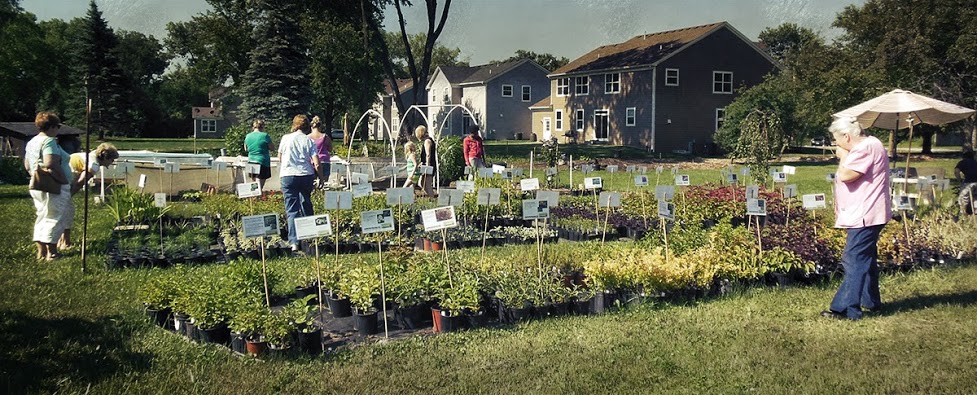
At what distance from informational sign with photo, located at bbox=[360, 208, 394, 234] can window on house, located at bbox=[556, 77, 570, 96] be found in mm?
41433

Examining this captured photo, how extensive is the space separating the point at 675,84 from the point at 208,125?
4735 centimetres

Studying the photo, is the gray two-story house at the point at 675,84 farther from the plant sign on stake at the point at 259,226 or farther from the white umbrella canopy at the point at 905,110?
the plant sign on stake at the point at 259,226

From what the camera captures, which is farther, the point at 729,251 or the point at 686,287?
the point at 729,251

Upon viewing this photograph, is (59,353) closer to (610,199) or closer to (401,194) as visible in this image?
(401,194)

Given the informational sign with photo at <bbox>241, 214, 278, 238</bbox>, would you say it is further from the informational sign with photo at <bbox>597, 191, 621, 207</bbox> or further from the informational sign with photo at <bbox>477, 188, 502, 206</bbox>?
the informational sign with photo at <bbox>597, 191, 621, 207</bbox>

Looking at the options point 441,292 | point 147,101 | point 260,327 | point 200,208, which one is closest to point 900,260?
point 441,292

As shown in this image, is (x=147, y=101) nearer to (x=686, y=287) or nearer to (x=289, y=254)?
(x=289, y=254)

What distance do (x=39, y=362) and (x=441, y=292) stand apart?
286 centimetres

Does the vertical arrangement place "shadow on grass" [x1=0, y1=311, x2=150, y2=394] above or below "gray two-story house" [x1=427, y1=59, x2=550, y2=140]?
below

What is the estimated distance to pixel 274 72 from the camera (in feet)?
106

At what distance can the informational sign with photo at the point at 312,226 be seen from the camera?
5514 mm

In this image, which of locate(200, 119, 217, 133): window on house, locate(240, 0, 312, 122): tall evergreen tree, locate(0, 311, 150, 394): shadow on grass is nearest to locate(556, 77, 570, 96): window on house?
locate(240, 0, 312, 122): tall evergreen tree

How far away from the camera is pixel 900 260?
308 inches

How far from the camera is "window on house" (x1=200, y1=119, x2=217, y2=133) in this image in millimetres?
67438
